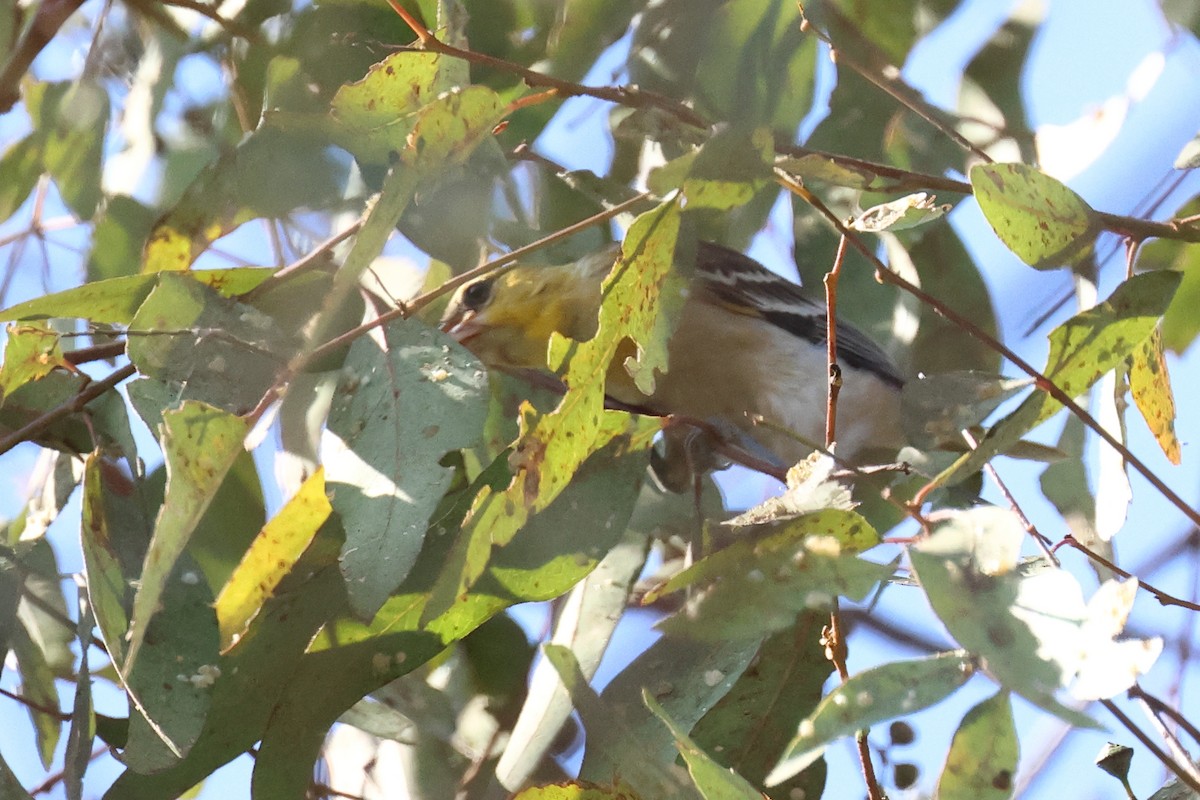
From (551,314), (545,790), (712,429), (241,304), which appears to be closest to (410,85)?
(241,304)

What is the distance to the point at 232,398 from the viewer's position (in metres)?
1.30

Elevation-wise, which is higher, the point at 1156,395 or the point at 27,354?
the point at 27,354

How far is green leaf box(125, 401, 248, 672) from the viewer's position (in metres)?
1.02

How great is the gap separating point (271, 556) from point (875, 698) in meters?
0.70

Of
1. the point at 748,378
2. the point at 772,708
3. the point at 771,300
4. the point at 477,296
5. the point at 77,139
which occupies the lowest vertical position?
the point at 772,708

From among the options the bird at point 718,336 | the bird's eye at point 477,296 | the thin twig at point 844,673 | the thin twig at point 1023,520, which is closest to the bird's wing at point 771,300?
the bird at point 718,336

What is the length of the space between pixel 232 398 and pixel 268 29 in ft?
2.05

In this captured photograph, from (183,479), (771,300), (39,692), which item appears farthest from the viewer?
(771,300)

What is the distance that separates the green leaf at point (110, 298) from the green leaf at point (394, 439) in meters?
0.19

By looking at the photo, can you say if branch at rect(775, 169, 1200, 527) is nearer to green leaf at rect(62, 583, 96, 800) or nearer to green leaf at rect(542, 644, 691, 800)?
green leaf at rect(542, 644, 691, 800)

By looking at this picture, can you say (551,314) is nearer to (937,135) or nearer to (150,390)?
(937,135)

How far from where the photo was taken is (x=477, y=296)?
245 cm

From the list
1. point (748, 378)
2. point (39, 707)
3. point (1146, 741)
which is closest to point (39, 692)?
point (39, 707)

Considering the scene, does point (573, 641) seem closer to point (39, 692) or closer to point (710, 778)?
point (710, 778)
